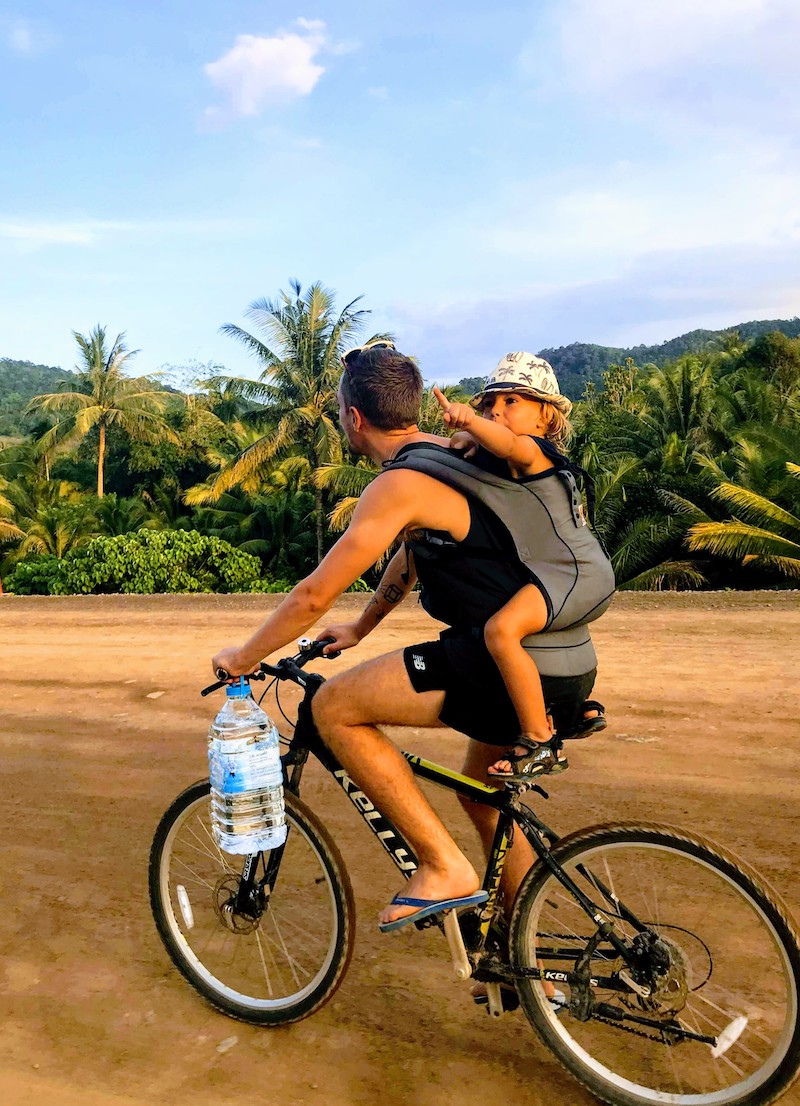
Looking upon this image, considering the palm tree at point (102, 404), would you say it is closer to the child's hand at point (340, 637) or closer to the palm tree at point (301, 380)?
the palm tree at point (301, 380)

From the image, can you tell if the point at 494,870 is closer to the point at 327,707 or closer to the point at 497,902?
the point at 497,902

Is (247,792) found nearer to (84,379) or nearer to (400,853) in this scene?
(400,853)

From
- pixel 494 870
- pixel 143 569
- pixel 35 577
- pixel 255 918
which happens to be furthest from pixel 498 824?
pixel 35 577

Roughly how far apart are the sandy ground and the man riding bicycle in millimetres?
599

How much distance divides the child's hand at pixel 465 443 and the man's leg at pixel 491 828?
950 millimetres

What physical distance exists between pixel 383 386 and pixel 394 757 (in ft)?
3.52

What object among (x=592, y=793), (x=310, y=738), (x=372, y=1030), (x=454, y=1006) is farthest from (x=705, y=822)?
(x=310, y=738)

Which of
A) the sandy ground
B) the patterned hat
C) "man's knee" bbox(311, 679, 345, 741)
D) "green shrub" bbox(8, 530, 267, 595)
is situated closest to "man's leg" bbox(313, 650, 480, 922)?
"man's knee" bbox(311, 679, 345, 741)

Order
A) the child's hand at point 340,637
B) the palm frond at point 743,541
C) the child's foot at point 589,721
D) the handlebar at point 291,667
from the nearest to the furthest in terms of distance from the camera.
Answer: the child's foot at point 589,721, the handlebar at point 291,667, the child's hand at point 340,637, the palm frond at point 743,541

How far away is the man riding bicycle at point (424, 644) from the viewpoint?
258 centimetres

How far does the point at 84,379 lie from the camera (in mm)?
42469

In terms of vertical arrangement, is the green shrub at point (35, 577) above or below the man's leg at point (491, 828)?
below

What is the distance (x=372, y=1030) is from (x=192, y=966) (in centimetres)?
68

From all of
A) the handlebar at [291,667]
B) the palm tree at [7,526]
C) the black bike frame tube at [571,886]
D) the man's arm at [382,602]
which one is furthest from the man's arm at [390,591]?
the palm tree at [7,526]
